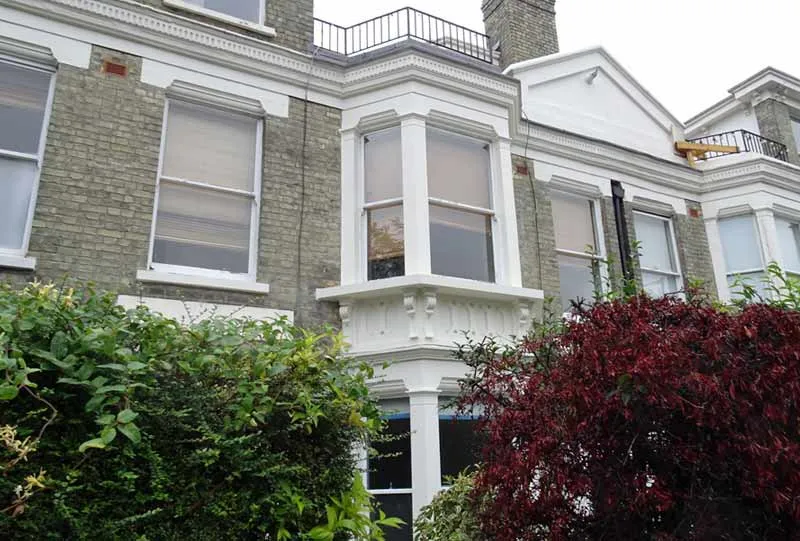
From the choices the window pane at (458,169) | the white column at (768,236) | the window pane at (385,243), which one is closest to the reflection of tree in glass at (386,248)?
the window pane at (385,243)

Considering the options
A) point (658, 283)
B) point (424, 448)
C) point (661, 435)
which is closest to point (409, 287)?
point (424, 448)

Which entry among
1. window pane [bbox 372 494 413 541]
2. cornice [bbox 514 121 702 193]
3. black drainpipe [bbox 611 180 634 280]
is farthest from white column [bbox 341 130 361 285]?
black drainpipe [bbox 611 180 634 280]

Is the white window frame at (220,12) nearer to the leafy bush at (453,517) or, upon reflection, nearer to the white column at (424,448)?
the white column at (424,448)

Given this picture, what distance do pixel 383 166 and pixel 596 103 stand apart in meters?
5.29

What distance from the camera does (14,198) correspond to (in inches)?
237

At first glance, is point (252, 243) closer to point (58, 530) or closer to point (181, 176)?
point (181, 176)

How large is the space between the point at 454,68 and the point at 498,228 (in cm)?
232

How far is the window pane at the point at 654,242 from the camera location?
10258 mm

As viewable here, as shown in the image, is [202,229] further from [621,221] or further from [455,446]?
[621,221]

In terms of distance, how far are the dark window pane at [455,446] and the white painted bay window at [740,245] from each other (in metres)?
6.74

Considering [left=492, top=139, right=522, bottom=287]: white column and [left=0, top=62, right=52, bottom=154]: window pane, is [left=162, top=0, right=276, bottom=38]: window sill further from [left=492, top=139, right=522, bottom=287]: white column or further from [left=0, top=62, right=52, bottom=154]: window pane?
[left=492, top=139, right=522, bottom=287]: white column

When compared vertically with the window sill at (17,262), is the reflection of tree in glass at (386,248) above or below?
above

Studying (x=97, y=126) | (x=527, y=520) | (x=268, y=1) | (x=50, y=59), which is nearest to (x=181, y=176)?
(x=97, y=126)

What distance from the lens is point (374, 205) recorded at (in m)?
7.52
